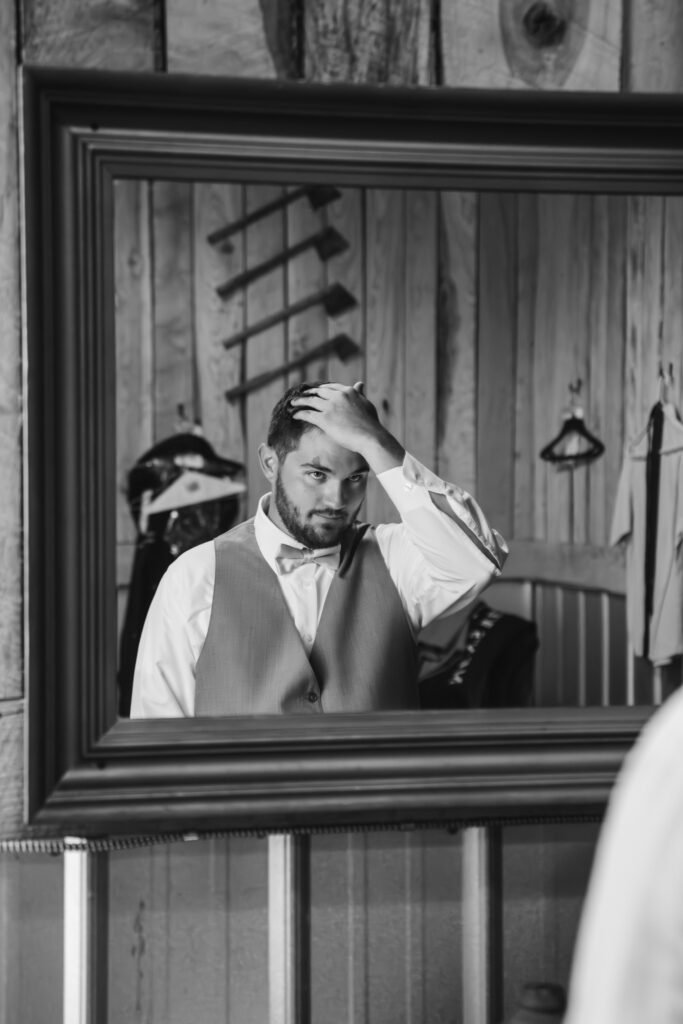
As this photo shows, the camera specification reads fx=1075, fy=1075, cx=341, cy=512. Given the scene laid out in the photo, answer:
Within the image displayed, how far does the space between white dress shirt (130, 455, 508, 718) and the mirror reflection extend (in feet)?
0.05

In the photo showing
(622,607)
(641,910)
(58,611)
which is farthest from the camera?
(622,607)

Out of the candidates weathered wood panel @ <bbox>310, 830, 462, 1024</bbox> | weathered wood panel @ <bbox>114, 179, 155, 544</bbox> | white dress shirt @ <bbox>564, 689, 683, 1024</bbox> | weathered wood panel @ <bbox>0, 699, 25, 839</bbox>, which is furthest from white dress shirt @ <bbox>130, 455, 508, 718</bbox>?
white dress shirt @ <bbox>564, 689, 683, 1024</bbox>

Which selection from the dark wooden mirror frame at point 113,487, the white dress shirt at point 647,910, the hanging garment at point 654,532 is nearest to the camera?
the white dress shirt at point 647,910

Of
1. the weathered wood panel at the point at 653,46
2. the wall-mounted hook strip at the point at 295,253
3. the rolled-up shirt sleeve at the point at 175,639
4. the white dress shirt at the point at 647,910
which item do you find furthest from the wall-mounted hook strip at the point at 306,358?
the white dress shirt at the point at 647,910

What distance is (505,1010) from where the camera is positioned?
5.13 feet

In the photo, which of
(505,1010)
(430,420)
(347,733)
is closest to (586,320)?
(430,420)

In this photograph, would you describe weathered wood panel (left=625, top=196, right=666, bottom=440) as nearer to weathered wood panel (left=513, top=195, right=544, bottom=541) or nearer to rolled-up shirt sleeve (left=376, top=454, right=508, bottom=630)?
weathered wood panel (left=513, top=195, right=544, bottom=541)

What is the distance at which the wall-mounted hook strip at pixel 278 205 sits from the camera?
1436 millimetres

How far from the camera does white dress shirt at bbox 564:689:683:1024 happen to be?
1.97 feet

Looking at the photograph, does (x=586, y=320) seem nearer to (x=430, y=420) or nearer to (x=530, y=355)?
(x=530, y=355)

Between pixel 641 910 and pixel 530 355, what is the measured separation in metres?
0.99

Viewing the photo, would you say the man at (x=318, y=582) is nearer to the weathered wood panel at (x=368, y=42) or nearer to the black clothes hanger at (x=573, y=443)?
the black clothes hanger at (x=573, y=443)

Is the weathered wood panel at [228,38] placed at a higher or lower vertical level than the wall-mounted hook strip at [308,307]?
higher

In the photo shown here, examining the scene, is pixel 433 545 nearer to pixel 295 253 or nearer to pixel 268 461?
pixel 268 461
